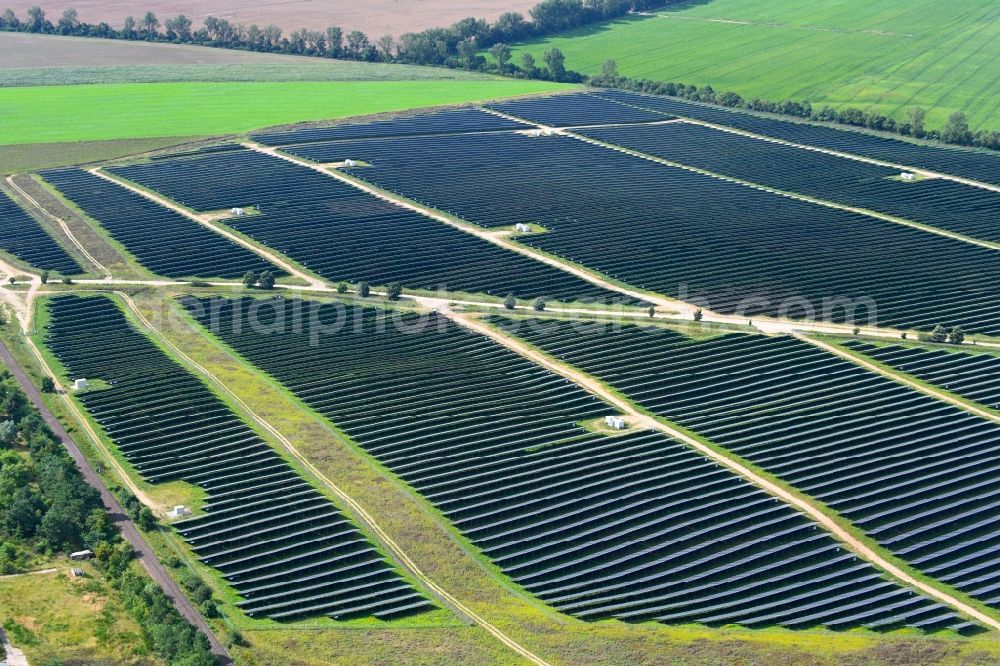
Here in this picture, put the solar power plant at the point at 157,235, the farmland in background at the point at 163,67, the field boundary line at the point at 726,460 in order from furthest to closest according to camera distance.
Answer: the farmland in background at the point at 163,67
the solar power plant at the point at 157,235
the field boundary line at the point at 726,460

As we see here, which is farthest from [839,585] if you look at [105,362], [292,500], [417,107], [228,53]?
[228,53]

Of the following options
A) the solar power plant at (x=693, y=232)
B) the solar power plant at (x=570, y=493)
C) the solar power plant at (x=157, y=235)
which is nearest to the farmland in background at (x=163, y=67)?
the solar power plant at (x=693, y=232)

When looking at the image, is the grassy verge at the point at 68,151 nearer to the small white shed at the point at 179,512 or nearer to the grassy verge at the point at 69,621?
the small white shed at the point at 179,512

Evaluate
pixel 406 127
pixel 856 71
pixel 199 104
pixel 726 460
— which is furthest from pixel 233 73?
pixel 726 460

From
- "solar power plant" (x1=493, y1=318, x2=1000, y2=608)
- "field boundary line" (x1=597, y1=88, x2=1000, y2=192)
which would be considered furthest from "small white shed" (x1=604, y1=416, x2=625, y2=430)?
"field boundary line" (x1=597, y1=88, x2=1000, y2=192)

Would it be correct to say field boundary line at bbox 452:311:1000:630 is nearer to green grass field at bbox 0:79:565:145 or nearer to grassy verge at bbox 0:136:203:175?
grassy verge at bbox 0:136:203:175

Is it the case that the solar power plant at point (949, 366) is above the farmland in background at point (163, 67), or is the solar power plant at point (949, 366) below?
below

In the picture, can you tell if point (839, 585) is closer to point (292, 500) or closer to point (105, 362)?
point (292, 500)
